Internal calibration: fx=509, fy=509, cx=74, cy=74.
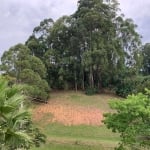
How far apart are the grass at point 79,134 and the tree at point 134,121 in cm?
1033

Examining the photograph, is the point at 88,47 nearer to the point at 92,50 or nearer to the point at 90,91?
the point at 92,50

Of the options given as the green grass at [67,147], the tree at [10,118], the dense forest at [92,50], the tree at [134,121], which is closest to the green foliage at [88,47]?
the dense forest at [92,50]

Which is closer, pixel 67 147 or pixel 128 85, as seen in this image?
pixel 67 147

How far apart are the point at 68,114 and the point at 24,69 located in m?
7.05

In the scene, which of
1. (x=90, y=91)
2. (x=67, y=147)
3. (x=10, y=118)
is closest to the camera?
(x=10, y=118)

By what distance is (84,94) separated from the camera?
6350 cm

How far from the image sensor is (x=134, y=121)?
95.3ft

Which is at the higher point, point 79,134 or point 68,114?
point 68,114

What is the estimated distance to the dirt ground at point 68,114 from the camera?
2031 inches

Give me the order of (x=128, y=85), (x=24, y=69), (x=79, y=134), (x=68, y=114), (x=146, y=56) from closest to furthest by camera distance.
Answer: (x=79, y=134)
(x=24, y=69)
(x=68, y=114)
(x=128, y=85)
(x=146, y=56)

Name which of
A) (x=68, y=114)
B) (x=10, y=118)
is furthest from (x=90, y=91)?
(x=10, y=118)

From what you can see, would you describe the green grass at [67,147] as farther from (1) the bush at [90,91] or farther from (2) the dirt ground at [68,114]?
(1) the bush at [90,91]

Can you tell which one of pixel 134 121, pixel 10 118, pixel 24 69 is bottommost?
pixel 134 121

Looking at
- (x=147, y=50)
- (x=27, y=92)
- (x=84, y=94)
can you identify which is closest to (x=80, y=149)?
(x=27, y=92)
